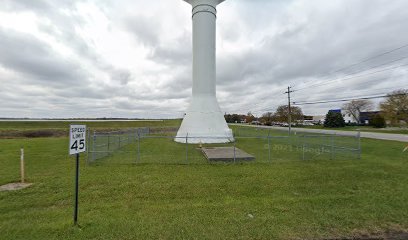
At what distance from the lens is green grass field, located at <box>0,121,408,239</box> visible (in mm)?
4484

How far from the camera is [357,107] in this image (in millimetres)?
85750

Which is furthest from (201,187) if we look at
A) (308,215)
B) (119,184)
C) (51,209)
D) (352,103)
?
(352,103)

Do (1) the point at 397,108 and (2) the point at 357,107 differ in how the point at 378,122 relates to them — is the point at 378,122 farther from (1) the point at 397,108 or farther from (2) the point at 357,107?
(2) the point at 357,107

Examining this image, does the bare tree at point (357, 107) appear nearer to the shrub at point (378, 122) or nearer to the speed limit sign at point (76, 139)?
the shrub at point (378, 122)

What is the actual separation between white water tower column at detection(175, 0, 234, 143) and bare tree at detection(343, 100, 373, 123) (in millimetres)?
83264

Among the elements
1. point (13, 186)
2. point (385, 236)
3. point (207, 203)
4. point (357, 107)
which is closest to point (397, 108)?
point (357, 107)

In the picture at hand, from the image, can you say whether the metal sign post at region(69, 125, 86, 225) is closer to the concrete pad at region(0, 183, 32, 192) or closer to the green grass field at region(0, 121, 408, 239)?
the green grass field at region(0, 121, 408, 239)

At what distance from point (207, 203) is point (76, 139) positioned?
141 inches

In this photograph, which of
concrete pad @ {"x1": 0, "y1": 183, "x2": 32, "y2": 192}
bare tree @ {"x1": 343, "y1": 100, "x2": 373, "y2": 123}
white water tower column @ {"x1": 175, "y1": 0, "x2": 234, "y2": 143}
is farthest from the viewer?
bare tree @ {"x1": 343, "y1": 100, "x2": 373, "y2": 123}

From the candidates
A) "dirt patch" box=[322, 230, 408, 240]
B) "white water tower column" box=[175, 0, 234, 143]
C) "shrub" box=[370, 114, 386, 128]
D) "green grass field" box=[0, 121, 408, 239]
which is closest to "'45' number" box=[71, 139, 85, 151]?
"green grass field" box=[0, 121, 408, 239]

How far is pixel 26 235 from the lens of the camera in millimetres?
4305

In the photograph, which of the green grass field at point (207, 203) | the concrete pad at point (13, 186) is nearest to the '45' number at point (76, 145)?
the green grass field at point (207, 203)

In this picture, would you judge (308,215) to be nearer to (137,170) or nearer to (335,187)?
(335,187)

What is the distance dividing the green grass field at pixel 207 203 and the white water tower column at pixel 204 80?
10.9m
